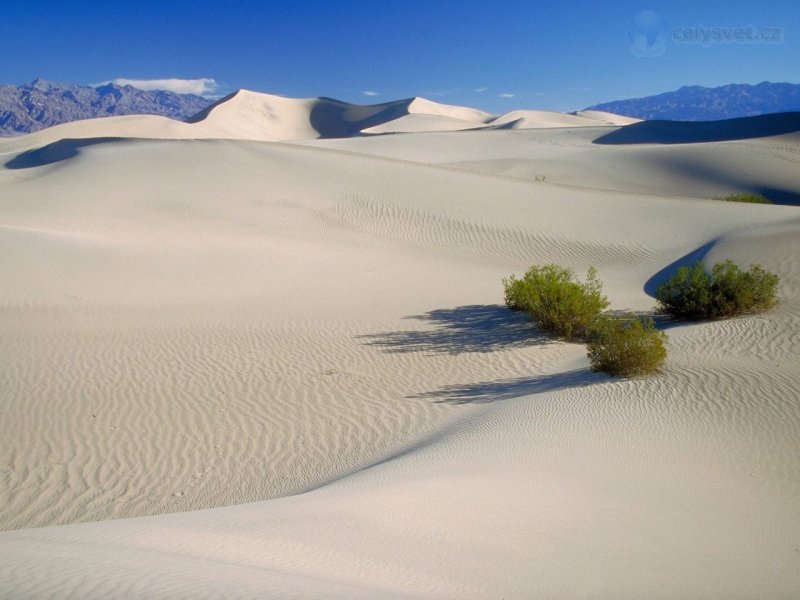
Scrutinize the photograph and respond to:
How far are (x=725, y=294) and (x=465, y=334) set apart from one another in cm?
457

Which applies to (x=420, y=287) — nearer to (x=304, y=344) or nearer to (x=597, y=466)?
(x=304, y=344)

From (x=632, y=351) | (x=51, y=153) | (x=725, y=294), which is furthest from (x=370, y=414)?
(x=51, y=153)

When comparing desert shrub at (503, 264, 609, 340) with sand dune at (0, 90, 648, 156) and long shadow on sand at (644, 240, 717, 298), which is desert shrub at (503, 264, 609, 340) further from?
sand dune at (0, 90, 648, 156)

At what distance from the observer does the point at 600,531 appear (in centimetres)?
427

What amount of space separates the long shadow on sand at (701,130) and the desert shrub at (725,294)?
43.2 meters

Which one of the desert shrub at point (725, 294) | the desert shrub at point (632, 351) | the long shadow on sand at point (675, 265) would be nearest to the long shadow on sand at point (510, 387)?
the desert shrub at point (632, 351)

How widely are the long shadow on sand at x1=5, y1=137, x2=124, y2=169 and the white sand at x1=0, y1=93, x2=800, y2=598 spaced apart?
14990 mm

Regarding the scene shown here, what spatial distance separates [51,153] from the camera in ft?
112

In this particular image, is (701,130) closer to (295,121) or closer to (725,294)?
(725,294)

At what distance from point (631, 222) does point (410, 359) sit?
12.4 metres

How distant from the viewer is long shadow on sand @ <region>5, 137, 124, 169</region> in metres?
32.2

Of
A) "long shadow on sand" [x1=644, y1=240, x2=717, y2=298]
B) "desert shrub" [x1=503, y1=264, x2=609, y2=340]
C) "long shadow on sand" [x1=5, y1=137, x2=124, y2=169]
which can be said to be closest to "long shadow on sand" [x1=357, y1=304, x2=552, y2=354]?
"desert shrub" [x1=503, y1=264, x2=609, y2=340]

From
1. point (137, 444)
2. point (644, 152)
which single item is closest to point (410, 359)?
point (137, 444)

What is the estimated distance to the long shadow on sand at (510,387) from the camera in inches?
306
